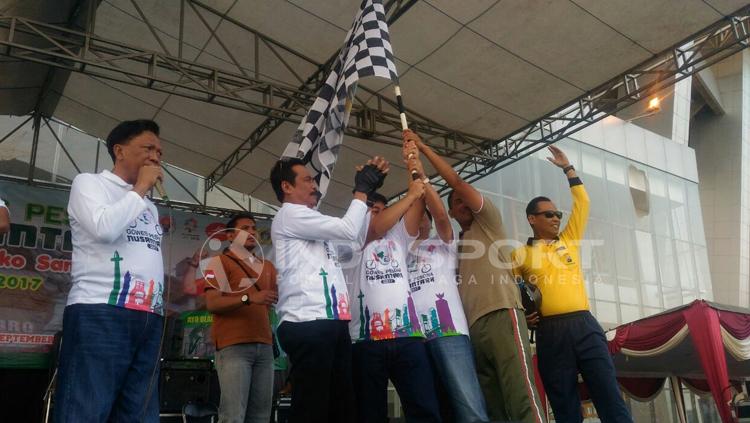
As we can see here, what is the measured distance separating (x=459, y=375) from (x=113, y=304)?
145cm

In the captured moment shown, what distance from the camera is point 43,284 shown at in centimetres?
680

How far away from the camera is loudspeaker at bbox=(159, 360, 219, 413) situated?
16.8 ft

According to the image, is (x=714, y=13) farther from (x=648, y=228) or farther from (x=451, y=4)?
(x=648, y=228)

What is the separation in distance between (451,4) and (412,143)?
2888 mm

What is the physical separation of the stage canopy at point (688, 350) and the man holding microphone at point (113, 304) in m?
5.02

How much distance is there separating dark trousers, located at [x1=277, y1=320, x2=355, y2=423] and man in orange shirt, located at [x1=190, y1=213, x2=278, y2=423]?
1030 millimetres

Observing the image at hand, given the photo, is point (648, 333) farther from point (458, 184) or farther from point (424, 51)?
point (458, 184)

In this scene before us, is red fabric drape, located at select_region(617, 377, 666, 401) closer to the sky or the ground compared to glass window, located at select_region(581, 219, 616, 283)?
closer to the ground

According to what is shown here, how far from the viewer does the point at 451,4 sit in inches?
202

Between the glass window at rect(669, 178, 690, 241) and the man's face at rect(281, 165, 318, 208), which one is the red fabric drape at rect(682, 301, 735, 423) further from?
the glass window at rect(669, 178, 690, 241)

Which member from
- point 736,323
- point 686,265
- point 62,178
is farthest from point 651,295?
point 62,178

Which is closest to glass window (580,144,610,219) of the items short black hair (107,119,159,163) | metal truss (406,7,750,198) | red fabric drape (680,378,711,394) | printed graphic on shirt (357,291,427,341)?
red fabric drape (680,378,711,394)

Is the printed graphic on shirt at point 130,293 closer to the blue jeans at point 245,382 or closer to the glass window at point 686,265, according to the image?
the blue jeans at point 245,382

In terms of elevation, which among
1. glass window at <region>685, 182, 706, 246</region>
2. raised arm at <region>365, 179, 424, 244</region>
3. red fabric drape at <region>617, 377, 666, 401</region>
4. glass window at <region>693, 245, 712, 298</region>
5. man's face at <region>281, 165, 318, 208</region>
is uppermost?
glass window at <region>685, 182, 706, 246</region>
